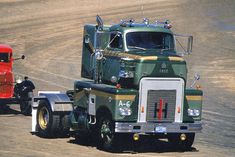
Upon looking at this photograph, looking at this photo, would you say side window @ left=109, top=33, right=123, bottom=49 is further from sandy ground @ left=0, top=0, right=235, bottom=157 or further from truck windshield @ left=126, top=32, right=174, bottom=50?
sandy ground @ left=0, top=0, right=235, bottom=157

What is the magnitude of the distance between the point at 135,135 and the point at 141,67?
1.79m

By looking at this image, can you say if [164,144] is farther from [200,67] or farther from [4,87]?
[200,67]

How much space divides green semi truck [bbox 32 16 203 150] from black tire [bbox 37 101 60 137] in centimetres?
3

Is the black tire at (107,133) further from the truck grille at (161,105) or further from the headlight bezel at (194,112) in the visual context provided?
→ the headlight bezel at (194,112)

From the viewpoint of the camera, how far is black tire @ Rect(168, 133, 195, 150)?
20328 millimetres

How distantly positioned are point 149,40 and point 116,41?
918 millimetres

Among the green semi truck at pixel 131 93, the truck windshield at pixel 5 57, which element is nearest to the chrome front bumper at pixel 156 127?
the green semi truck at pixel 131 93

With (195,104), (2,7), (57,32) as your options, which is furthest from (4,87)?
(2,7)

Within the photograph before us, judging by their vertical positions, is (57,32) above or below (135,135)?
above

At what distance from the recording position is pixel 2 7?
5722 centimetres

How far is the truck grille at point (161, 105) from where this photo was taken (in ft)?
63.6

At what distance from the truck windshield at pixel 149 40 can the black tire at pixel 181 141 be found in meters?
2.51

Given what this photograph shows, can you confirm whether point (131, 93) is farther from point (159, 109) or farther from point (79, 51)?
point (79, 51)

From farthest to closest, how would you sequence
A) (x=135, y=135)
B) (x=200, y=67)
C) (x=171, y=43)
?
(x=200, y=67) → (x=171, y=43) → (x=135, y=135)
